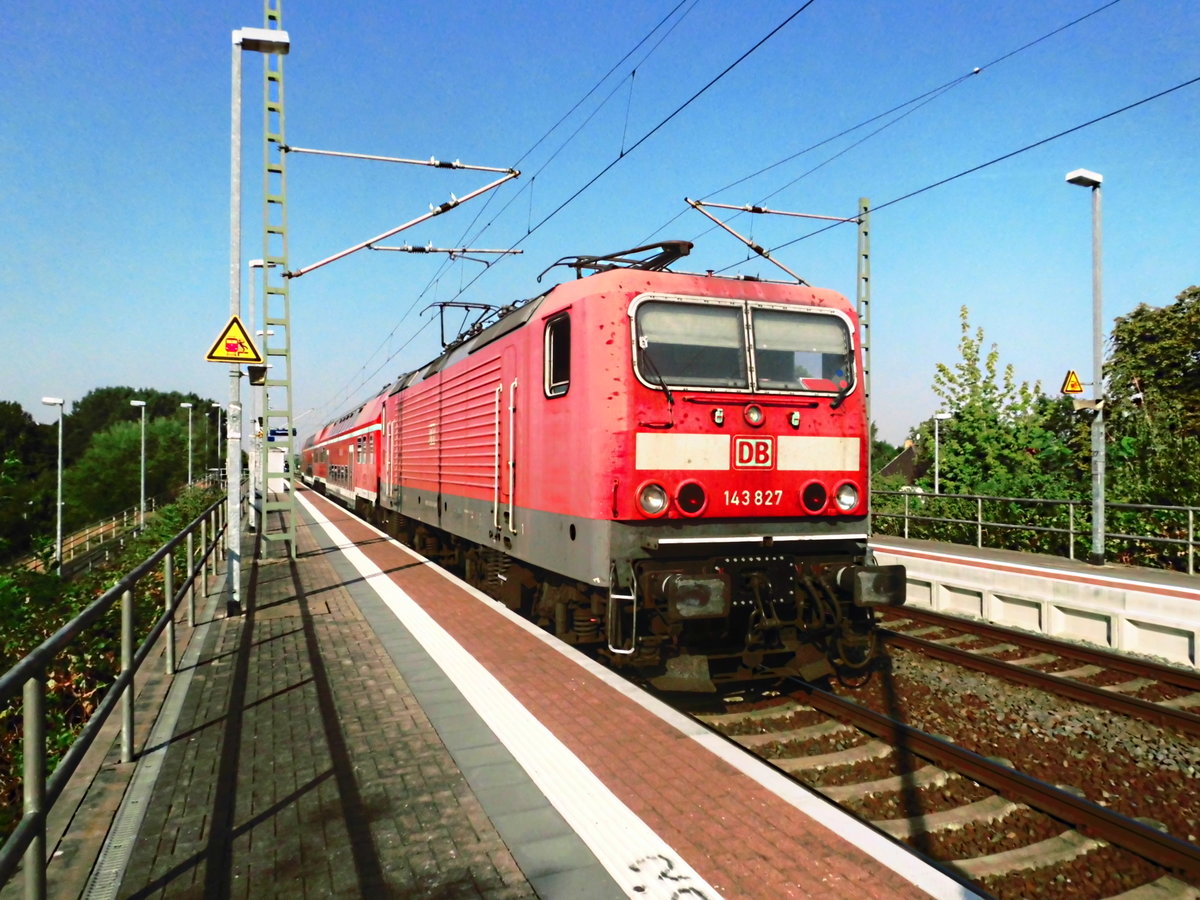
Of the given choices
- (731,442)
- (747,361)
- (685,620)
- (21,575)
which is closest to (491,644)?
(685,620)

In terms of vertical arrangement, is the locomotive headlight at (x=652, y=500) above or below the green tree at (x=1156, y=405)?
below

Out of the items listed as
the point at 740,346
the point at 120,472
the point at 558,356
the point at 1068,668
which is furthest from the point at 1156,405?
the point at 120,472

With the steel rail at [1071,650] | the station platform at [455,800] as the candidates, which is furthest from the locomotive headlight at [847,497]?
the steel rail at [1071,650]

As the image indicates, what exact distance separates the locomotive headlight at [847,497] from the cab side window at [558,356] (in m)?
2.51

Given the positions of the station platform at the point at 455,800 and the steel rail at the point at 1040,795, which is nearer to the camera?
the station platform at the point at 455,800

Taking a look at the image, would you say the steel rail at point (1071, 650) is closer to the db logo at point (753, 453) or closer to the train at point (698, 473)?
the train at point (698, 473)

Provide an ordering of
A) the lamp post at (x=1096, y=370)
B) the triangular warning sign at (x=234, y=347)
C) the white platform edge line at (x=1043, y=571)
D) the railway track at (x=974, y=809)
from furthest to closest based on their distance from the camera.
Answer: the lamp post at (x=1096, y=370) < the white platform edge line at (x=1043, y=571) < the triangular warning sign at (x=234, y=347) < the railway track at (x=974, y=809)

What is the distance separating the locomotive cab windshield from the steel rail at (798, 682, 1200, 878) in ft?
8.97

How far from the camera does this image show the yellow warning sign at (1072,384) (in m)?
13.7

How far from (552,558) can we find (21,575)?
26.1ft

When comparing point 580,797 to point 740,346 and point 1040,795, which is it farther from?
point 740,346

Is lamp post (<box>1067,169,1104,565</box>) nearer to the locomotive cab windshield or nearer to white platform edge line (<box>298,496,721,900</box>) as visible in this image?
the locomotive cab windshield

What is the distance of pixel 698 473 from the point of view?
6629 mm

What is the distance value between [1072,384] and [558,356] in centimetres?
1049
